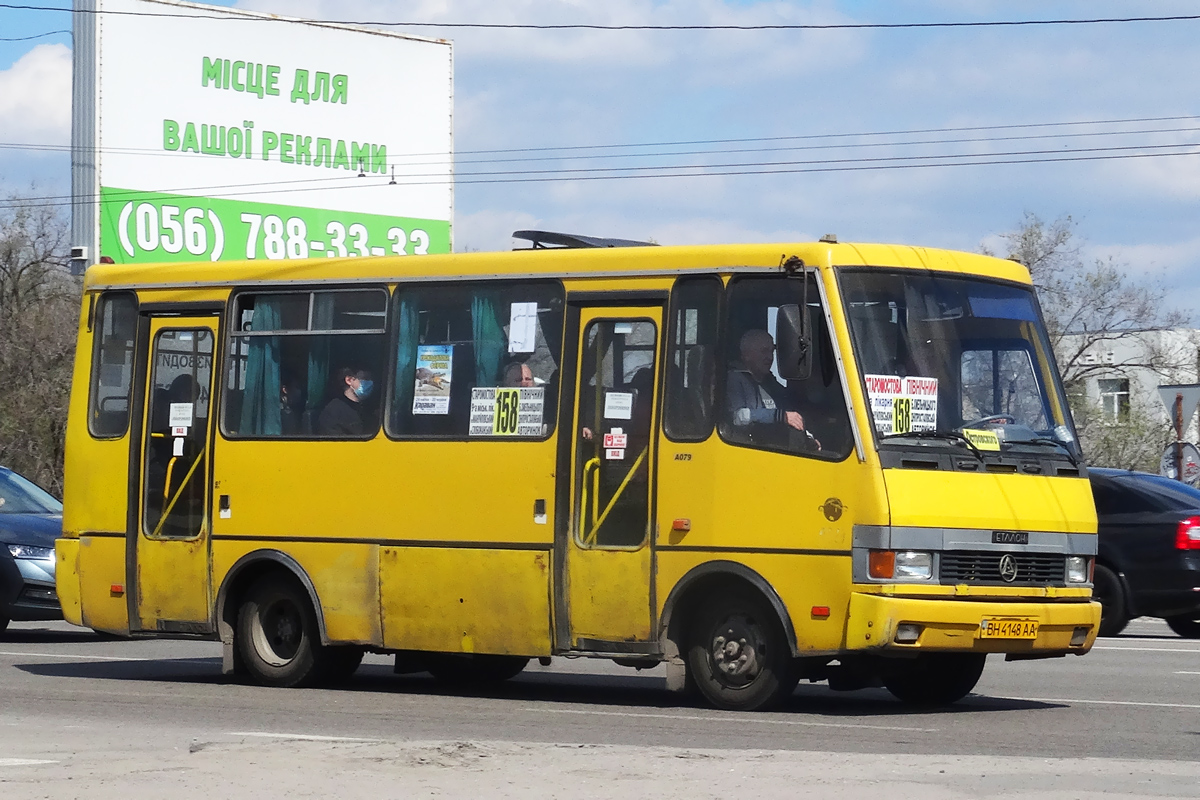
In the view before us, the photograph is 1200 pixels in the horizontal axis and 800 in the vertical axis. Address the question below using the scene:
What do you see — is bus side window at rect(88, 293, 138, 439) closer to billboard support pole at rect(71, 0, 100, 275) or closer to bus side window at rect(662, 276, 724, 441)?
bus side window at rect(662, 276, 724, 441)

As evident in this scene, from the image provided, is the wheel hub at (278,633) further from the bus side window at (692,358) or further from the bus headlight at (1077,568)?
the bus headlight at (1077,568)

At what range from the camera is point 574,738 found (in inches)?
420

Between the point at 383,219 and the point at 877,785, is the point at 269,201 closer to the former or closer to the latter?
the point at 383,219

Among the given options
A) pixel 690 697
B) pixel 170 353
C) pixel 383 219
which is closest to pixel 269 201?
pixel 383 219

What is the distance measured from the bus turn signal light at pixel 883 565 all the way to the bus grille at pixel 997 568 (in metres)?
0.34

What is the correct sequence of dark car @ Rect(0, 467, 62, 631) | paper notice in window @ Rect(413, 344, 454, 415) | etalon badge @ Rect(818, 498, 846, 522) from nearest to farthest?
etalon badge @ Rect(818, 498, 846, 522)
paper notice in window @ Rect(413, 344, 454, 415)
dark car @ Rect(0, 467, 62, 631)

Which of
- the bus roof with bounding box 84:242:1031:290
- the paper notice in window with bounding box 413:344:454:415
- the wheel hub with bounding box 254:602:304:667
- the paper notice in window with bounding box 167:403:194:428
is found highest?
the bus roof with bounding box 84:242:1031:290

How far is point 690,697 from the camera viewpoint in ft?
41.8

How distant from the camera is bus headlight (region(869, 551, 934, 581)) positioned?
11211 millimetres

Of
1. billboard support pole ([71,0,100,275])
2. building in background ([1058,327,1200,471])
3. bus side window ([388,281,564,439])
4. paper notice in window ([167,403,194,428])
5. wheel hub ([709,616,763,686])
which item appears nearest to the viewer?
wheel hub ([709,616,763,686])

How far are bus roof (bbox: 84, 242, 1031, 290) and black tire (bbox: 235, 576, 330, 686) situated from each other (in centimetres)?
223

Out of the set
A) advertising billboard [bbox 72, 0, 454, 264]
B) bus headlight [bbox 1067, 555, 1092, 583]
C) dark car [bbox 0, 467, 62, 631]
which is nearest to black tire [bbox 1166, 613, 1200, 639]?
bus headlight [bbox 1067, 555, 1092, 583]

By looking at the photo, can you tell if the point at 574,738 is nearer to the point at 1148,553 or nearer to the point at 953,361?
the point at 953,361

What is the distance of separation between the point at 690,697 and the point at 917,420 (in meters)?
2.51
